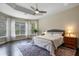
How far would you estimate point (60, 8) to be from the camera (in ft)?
5.94

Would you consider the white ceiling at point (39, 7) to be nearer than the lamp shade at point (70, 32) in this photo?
Yes

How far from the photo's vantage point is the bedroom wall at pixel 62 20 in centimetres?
183

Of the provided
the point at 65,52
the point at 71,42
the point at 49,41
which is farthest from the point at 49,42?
the point at 71,42

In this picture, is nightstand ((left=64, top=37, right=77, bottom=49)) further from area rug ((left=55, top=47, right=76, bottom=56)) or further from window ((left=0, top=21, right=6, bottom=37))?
window ((left=0, top=21, right=6, bottom=37))

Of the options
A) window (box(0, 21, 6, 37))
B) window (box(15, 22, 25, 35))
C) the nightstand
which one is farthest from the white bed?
window (box(0, 21, 6, 37))

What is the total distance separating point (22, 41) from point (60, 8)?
3.65 feet

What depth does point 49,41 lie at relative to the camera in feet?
5.98

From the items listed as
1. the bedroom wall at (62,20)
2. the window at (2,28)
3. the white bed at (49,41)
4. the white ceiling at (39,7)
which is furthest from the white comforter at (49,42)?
the window at (2,28)

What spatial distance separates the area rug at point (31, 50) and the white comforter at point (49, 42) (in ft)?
0.30

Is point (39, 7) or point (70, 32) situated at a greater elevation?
point (39, 7)

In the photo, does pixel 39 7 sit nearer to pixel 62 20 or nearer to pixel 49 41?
pixel 62 20

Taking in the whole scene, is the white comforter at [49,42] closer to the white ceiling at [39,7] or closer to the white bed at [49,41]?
the white bed at [49,41]

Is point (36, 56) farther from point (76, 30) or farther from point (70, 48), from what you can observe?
point (76, 30)

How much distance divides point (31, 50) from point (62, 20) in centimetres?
97
